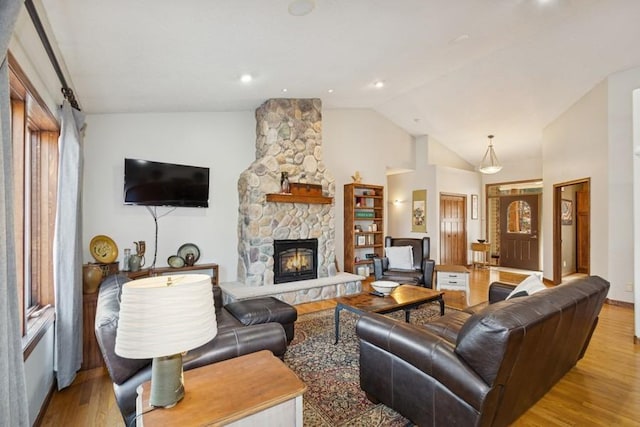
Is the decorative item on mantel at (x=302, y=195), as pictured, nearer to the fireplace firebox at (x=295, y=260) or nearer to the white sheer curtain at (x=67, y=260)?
the fireplace firebox at (x=295, y=260)

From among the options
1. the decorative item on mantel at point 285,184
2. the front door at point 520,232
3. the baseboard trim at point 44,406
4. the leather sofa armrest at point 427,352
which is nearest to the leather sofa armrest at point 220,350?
the leather sofa armrest at point 427,352

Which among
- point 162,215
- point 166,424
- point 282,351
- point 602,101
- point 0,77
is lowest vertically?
point 282,351

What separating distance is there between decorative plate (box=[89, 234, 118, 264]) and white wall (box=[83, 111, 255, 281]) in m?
0.50

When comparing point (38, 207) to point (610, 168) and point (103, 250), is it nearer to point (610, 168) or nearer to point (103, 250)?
point (103, 250)

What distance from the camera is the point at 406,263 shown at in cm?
528

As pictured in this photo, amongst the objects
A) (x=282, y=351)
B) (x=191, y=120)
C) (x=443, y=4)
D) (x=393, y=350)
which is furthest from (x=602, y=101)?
(x=191, y=120)

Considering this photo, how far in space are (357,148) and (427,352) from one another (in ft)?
17.9

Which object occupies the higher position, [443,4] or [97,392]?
[443,4]

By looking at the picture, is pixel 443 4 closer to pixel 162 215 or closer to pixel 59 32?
pixel 59 32

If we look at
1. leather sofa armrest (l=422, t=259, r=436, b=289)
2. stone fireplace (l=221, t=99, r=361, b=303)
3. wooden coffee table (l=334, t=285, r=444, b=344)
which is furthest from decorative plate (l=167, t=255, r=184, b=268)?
leather sofa armrest (l=422, t=259, r=436, b=289)

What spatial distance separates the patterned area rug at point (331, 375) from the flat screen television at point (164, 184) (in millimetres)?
2397

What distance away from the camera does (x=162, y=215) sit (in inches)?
177

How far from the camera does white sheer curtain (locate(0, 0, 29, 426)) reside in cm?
110

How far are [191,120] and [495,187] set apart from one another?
815 cm
